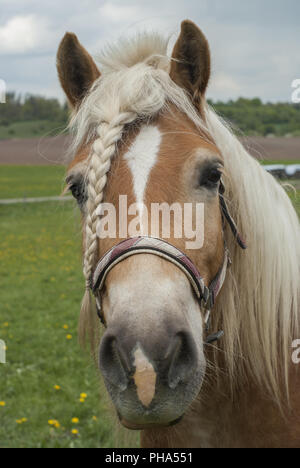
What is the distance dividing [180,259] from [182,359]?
37cm

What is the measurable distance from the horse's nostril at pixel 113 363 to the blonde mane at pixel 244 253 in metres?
0.78

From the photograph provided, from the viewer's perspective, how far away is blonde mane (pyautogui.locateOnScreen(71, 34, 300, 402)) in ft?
7.31

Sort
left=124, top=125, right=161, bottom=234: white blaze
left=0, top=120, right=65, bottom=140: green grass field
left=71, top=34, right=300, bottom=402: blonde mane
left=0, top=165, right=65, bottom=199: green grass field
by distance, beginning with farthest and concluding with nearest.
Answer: left=0, top=120, right=65, bottom=140: green grass field → left=0, top=165, right=65, bottom=199: green grass field → left=71, top=34, right=300, bottom=402: blonde mane → left=124, top=125, right=161, bottom=234: white blaze

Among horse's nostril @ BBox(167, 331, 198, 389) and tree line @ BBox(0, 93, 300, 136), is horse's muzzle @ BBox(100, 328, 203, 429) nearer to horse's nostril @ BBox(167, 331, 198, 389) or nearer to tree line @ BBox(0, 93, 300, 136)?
horse's nostril @ BBox(167, 331, 198, 389)

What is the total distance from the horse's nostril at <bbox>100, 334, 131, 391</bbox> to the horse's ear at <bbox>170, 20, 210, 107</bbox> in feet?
4.22

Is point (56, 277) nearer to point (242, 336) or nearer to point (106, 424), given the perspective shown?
point (106, 424)

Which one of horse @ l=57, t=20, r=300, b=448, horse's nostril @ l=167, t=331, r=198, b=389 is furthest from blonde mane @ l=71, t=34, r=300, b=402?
horse's nostril @ l=167, t=331, r=198, b=389

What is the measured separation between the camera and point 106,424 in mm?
4359

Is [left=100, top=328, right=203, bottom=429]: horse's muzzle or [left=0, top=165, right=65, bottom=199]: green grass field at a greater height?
[left=0, top=165, right=65, bottom=199]: green grass field

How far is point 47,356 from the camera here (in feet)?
19.9

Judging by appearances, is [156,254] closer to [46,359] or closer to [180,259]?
[180,259]

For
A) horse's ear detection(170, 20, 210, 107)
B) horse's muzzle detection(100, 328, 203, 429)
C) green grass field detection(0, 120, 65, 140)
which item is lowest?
horse's muzzle detection(100, 328, 203, 429)

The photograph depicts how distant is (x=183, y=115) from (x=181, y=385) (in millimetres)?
1243
